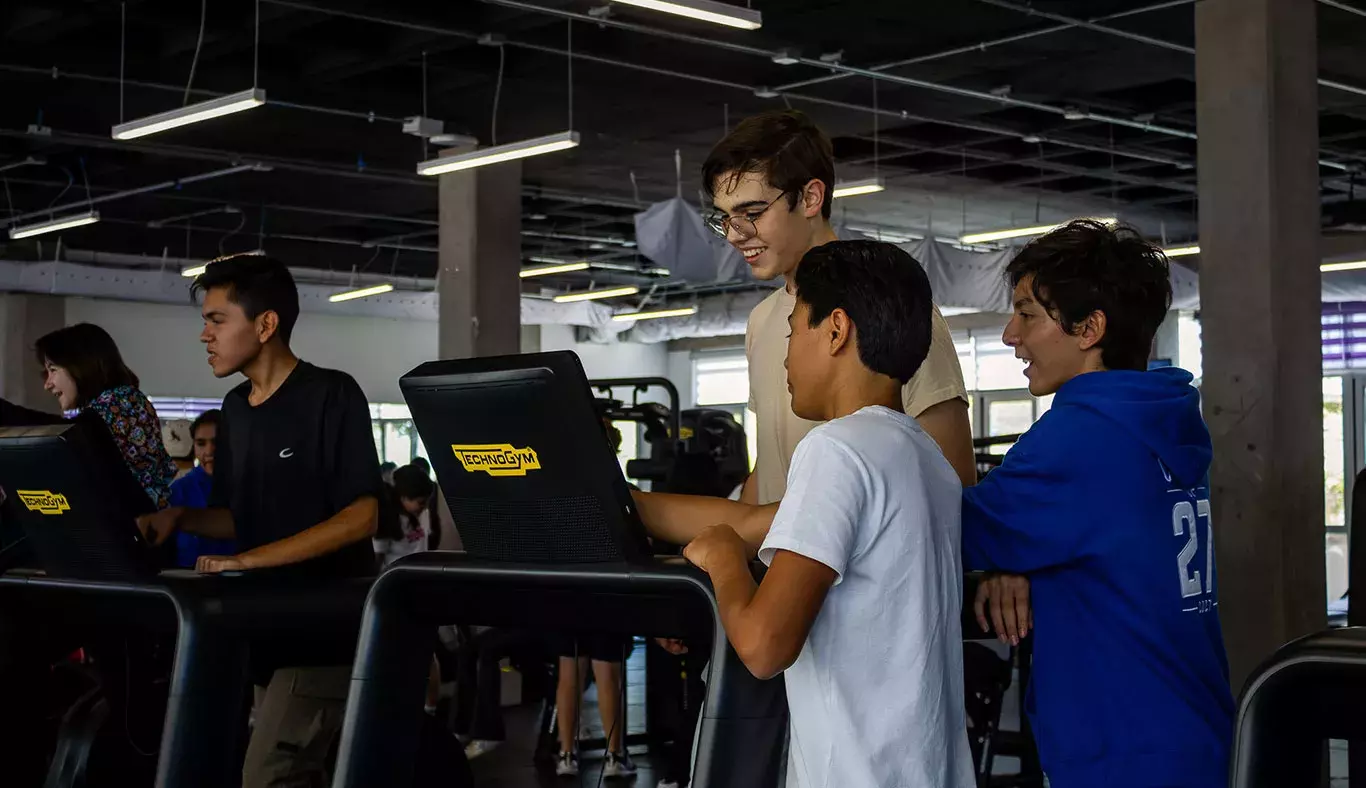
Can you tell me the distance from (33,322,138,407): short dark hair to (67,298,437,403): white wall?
10.0 m

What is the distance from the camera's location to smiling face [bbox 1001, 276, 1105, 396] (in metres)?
1.68

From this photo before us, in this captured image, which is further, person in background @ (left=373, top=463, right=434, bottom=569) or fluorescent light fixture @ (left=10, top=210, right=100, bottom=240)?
fluorescent light fixture @ (left=10, top=210, right=100, bottom=240)

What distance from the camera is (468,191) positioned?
9250mm

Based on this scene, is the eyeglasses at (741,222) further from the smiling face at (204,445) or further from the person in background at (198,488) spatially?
the smiling face at (204,445)

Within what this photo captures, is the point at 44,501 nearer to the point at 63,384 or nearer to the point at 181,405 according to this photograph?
the point at 63,384

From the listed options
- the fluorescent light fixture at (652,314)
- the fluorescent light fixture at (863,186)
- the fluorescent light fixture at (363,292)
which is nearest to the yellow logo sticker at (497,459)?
the fluorescent light fixture at (863,186)

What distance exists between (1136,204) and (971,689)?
338 inches

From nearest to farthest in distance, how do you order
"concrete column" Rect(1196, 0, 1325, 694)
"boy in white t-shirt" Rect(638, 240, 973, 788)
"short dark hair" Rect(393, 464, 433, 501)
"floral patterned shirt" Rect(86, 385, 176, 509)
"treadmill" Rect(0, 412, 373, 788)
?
1. "boy in white t-shirt" Rect(638, 240, 973, 788)
2. "treadmill" Rect(0, 412, 373, 788)
3. "floral patterned shirt" Rect(86, 385, 176, 509)
4. "concrete column" Rect(1196, 0, 1325, 694)
5. "short dark hair" Rect(393, 464, 433, 501)

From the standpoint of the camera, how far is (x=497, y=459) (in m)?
1.64

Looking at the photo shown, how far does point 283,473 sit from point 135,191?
32.0 ft

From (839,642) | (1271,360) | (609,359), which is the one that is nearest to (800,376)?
(839,642)

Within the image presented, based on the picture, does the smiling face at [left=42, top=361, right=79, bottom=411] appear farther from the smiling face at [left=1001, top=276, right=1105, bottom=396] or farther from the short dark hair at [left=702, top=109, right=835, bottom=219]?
the smiling face at [left=1001, top=276, right=1105, bottom=396]

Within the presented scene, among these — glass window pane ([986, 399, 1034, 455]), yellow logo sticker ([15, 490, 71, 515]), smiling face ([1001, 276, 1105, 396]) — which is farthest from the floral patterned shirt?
glass window pane ([986, 399, 1034, 455])

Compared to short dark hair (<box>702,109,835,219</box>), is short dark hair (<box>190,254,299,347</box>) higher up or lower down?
lower down
